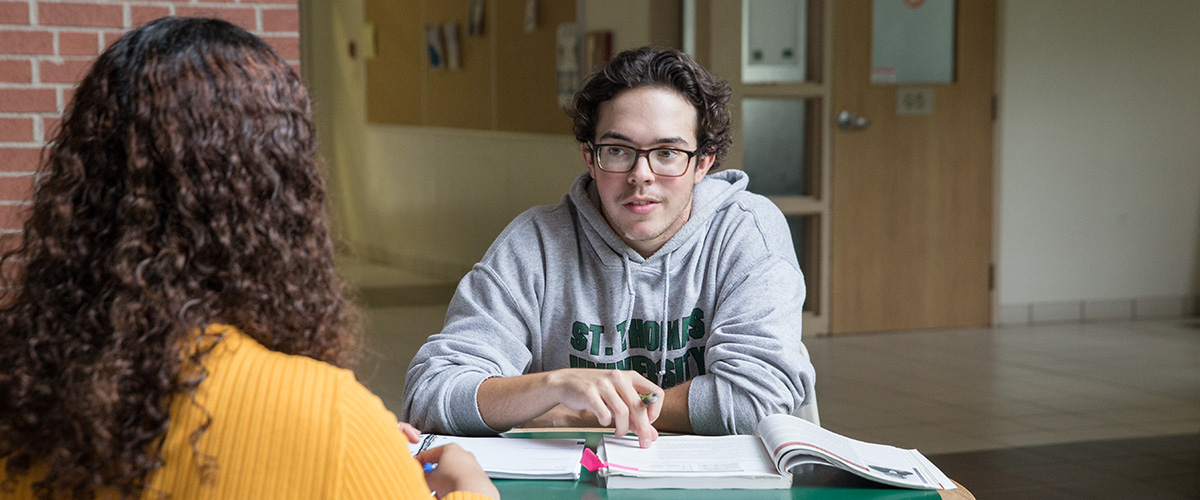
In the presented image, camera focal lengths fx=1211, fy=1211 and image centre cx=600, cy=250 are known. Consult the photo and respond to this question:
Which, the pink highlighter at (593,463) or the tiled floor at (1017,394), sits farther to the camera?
the tiled floor at (1017,394)

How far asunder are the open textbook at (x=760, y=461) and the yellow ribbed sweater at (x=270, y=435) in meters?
0.47

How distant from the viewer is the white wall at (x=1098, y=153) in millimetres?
5527

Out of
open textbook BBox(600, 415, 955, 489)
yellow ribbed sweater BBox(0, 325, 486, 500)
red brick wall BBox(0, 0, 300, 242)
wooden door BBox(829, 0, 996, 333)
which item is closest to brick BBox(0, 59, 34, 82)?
red brick wall BBox(0, 0, 300, 242)

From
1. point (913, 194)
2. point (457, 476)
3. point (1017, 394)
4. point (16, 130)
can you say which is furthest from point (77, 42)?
point (913, 194)

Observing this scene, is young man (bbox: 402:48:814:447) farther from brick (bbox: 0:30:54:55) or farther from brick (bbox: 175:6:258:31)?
brick (bbox: 0:30:54:55)

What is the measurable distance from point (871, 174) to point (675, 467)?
4.18 metres

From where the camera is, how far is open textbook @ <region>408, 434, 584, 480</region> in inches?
52.0

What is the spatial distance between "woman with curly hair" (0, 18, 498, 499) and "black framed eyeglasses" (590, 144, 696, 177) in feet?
3.08

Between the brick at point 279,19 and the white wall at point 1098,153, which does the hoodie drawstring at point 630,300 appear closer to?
the brick at point 279,19

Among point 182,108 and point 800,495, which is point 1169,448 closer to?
point 800,495

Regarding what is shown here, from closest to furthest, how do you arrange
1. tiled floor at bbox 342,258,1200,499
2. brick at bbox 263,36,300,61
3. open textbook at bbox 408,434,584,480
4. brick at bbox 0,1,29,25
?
open textbook at bbox 408,434,584,480 < brick at bbox 0,1,29,25 < brick at bbox 263,36,300,61 < tiled floor at bbox 342,258,1200,499

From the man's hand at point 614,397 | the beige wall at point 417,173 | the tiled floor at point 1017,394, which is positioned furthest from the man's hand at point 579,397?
the beige wall at point 417,173

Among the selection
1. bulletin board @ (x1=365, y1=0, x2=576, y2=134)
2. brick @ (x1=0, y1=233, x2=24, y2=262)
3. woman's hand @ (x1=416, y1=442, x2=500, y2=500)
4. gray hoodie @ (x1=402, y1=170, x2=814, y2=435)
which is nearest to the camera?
brick @ (x1=0, y1=233, x2=24, y2=262)

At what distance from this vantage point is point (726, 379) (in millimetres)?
1619
